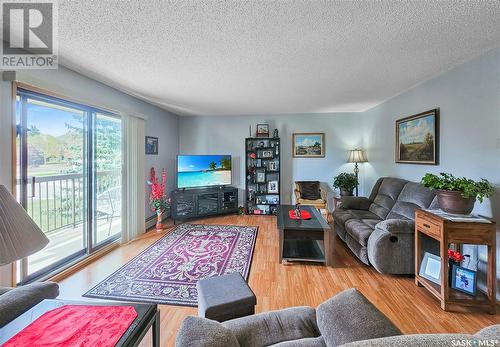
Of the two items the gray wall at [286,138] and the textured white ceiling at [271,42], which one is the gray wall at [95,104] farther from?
the gray wall at [286,138]

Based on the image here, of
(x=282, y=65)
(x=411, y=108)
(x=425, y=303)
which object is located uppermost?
(x=282, y=65)

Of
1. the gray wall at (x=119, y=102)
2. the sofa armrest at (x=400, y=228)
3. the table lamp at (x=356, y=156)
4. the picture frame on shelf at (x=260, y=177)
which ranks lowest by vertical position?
the sofa armrest at (x=400, y=228)

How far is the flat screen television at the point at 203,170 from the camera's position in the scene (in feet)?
15.7

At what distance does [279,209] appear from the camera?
3723 mm

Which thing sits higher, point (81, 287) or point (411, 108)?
point (411, 108)

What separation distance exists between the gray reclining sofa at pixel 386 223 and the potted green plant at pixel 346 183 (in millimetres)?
759

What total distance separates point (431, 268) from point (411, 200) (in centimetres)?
100

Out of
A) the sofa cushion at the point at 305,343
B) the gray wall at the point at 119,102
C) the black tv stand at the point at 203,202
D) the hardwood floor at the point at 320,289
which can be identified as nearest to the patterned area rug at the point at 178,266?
the hardwood floor at the point at 320,289

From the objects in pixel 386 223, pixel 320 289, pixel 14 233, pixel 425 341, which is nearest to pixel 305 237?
pixel 320 289

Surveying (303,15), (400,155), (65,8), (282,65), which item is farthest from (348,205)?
(65,8)

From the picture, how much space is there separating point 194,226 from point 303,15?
3.75 meters

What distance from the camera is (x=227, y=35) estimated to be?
1.83 metres

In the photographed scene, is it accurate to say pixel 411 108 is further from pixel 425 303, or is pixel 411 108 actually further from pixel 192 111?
pixel 192 111

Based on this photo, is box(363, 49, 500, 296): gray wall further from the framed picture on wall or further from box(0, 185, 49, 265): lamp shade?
the framed picture on wall
